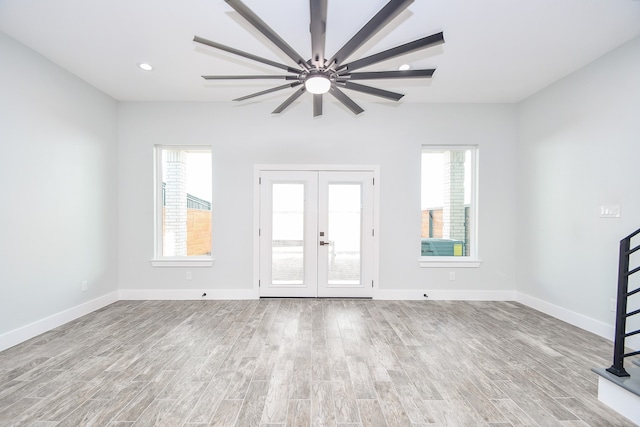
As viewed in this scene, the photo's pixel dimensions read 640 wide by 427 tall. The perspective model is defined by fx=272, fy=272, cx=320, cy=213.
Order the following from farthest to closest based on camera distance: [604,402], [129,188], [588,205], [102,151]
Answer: [129,188]
[102,151]
[588,205]
[604,402]

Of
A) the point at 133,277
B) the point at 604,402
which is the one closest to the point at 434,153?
the point at 604,402

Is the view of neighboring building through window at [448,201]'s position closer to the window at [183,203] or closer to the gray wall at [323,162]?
the gray wall at [323,162]

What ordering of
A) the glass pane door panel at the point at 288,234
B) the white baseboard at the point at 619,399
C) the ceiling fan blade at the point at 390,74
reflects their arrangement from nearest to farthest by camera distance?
the white baseboard at the point at 619,399 < the ceiling fan blade at the point at 390,74 < the glass pane door panel at the point at 288,234

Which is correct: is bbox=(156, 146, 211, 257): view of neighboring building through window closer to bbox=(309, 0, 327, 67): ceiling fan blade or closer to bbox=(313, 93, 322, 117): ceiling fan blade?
bbox=(313, 93, 322, 117): ceiling fan blade

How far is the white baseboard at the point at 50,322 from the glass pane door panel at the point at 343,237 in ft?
10.6

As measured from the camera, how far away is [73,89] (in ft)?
11.1

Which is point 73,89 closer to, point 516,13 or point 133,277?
point 133,277

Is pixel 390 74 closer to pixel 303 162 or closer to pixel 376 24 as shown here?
pixel 376 24

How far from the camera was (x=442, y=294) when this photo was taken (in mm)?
4203

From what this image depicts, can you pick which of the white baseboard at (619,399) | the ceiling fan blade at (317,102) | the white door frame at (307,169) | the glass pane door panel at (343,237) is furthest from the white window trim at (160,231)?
the white baseboard at (619,399)

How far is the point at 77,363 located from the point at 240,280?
6.77 ft

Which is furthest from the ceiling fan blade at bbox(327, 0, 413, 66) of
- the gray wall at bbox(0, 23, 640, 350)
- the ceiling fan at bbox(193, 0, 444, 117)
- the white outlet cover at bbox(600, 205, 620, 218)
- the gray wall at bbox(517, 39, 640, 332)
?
the white outlet cover at bbox(600, 205, 620, 218)

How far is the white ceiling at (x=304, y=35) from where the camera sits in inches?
89.7

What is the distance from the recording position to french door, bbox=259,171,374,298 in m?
4.23
